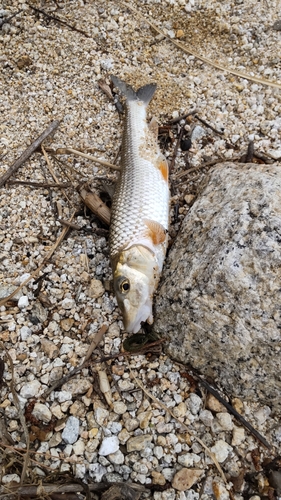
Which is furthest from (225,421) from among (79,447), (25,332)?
(25,332)

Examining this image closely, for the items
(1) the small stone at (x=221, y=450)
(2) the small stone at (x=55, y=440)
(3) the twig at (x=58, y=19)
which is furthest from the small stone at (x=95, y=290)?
(3) the twig at (x=58, y=19)

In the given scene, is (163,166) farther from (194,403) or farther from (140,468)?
(140,468)

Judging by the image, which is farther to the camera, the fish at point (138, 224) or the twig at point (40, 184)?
the twig at point (40, 184)

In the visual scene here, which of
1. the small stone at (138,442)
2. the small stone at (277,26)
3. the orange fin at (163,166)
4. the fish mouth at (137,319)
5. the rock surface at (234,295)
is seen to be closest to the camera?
the rock surface at (234,295)

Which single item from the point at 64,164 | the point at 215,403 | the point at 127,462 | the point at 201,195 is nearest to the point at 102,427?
the point at 127,462

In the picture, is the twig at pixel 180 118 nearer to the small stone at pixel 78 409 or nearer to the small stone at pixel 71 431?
the small stone at pixel 78 409

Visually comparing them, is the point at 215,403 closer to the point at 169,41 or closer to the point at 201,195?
the point at 201,195
